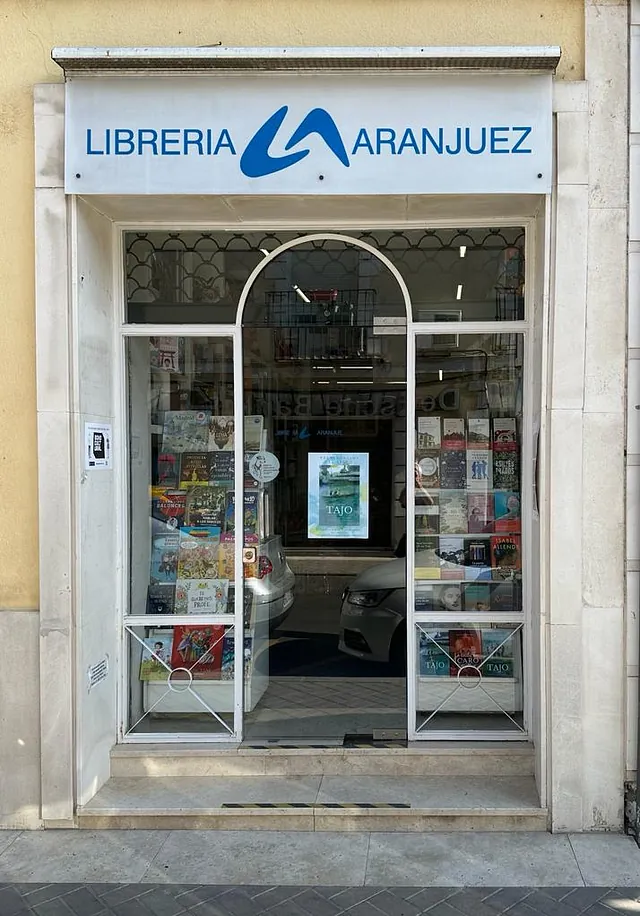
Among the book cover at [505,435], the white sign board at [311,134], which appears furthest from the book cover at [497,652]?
the white sign board at [311,134]

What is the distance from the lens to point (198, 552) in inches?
210

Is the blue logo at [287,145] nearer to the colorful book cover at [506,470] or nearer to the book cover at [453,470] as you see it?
the book cover at [453,470]

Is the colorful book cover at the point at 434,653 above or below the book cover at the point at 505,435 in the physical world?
below

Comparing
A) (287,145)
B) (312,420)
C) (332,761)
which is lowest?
(332,761)

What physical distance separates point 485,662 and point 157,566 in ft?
7.50

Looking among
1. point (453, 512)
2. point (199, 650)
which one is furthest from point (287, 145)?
point (199, 650)

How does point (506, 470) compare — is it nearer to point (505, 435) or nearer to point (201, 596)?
point (505, 435)

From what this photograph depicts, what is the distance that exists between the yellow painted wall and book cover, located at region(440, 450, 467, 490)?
234 centimetres

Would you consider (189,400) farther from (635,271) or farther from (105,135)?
(635,271)

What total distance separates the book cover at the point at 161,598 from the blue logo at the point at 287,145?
2.72 m

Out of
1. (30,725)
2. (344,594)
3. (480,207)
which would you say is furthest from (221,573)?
(480,207)

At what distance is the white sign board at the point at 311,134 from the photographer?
13.9 feet

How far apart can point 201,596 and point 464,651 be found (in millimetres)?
1790

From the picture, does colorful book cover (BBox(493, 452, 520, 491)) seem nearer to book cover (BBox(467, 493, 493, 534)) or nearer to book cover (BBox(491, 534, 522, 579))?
book cover (BBox(467, 493, 493, 534))
